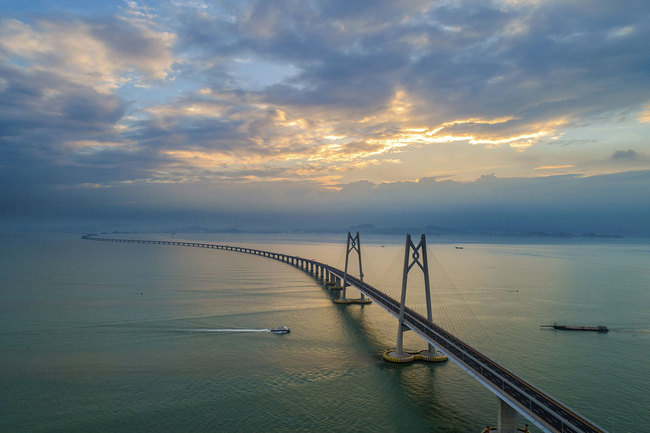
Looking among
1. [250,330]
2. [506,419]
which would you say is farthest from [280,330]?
[506,419]

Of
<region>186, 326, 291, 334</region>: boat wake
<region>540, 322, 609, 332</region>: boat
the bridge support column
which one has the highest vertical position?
the bridge support column

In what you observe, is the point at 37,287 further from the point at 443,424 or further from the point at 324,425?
the point at 443,424

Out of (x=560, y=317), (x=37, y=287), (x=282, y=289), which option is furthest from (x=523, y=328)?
(x=37, y=287)

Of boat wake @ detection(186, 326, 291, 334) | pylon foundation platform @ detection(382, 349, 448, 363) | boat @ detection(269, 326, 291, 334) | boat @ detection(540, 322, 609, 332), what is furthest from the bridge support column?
boat @ detection(540, 322, 609, 332)

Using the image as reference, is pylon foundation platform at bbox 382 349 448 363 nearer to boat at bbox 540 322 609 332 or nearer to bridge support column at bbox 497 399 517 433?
bridge support column at bbox 497 399 517 433

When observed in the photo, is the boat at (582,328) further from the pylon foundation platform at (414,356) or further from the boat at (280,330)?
the boat at (280,330)

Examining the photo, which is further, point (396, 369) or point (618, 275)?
point (618, 275)
